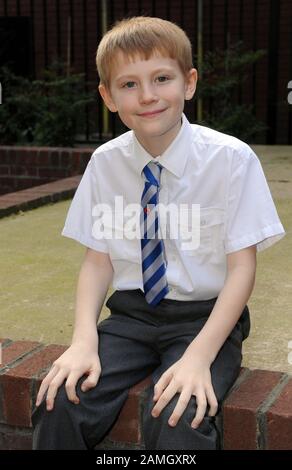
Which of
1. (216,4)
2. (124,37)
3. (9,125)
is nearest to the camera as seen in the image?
(124,37)

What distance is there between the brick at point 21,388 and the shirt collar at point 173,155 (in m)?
0.71

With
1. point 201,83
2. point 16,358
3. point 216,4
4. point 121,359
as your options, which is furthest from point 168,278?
point 216,4

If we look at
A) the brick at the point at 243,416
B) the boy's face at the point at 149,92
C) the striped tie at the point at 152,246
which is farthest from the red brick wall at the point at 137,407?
the boy's face at the point at 149,92

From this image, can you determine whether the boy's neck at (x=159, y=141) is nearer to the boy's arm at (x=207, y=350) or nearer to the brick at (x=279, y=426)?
the boy's arm at (x=207, y=350)

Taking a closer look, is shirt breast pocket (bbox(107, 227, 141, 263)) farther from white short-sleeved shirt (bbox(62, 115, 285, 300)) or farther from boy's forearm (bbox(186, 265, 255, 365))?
boy's forearm (bbox(186, 265, 255, 365))

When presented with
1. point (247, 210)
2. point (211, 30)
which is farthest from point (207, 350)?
point (211, 30)

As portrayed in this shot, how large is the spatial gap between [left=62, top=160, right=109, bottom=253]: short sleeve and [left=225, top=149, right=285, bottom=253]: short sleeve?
439mm

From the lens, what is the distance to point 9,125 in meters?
8.09

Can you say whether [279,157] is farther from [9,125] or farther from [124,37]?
[124,37]

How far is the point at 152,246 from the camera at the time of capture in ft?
7.16

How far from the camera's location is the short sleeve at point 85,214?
234 centimetres

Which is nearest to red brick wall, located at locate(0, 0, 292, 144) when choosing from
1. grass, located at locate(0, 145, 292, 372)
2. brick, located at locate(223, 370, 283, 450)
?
grass, located at locate(0, 145, 292, 372)

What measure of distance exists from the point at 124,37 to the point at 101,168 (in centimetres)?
41

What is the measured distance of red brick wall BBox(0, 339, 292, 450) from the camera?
6.63ft
